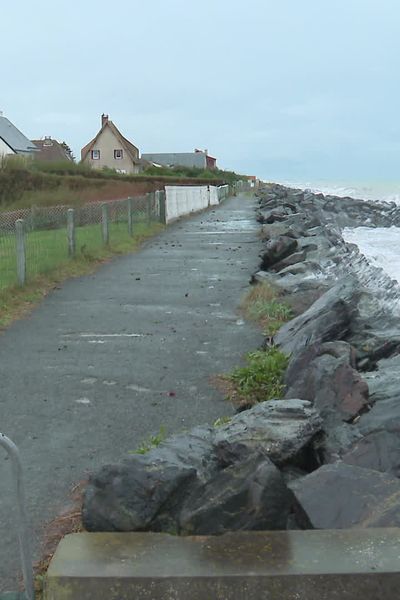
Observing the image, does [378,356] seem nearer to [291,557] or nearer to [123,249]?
[291,557]

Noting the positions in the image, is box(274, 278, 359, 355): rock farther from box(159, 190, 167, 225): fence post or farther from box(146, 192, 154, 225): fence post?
box(159, 190, 167, 225): fence post

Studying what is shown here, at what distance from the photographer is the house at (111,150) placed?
315 ft

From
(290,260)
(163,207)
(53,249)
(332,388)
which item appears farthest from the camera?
(163,207)

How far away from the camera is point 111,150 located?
96875 millimetres

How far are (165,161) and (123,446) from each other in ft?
405

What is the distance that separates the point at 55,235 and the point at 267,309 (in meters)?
5.94

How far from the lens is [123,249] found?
1717 cm

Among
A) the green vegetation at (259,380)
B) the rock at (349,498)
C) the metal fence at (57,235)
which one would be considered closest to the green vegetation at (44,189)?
the metal fence at (57,235)

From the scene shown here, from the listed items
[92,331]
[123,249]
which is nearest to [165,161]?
[123,249]

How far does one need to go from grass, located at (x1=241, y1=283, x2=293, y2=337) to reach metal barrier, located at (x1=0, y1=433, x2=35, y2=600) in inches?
218

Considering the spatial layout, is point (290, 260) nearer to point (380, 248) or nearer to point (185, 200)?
point (380, 248)

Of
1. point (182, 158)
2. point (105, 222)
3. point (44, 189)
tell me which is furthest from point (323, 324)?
point (182, 158)

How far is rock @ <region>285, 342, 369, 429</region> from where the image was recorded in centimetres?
472

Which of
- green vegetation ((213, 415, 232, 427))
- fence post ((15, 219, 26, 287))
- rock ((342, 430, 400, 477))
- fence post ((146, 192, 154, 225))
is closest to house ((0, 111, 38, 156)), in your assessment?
fence post ((146, 192, 154, 225))
